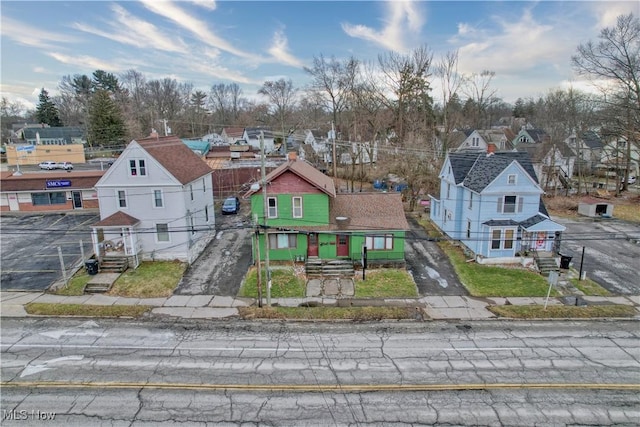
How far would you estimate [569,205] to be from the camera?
1630 inches

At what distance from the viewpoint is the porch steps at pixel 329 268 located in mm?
24219

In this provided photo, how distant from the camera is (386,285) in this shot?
22.7 metres

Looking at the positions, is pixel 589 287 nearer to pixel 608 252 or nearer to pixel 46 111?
pixel 608 252

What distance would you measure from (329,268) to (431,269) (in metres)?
6.71

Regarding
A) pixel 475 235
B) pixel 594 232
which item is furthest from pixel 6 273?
pixel 594 232

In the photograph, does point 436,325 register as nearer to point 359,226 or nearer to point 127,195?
point 359,226

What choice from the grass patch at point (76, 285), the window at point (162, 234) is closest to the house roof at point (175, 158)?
the window at point (162, 234)

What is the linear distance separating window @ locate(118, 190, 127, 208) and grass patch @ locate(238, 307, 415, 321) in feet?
40.4

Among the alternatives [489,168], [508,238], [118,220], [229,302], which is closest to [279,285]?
[229,302]

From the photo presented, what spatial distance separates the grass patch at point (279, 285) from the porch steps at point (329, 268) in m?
1.02

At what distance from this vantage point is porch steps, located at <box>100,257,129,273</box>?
24391 millimetres

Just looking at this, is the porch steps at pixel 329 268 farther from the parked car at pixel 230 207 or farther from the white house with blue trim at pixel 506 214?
the parked car at pixel 230 207

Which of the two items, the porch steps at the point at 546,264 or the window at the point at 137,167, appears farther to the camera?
the window at the point at 137,167

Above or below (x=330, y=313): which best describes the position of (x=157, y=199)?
above
